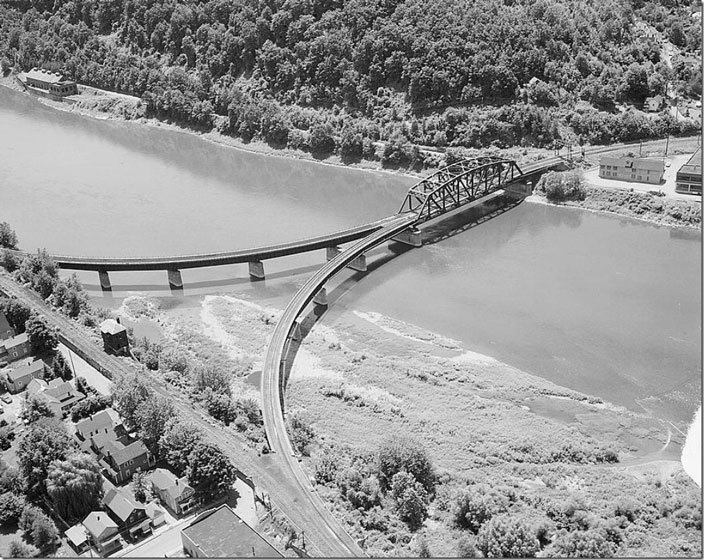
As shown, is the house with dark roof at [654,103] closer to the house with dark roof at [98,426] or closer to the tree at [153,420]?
the tree at [153,420]

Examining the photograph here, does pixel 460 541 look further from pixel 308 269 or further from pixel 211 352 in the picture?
pixel 308 269

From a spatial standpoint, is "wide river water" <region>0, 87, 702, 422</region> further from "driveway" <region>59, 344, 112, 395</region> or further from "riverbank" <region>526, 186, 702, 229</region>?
"driveway" <region>59, 344, 112, 395</region>

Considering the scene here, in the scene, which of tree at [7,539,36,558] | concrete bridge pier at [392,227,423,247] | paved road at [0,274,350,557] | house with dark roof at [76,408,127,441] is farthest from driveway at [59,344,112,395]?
concrete bridge pier at [392,227,423,247]

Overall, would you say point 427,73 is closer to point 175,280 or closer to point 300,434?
point 175,280

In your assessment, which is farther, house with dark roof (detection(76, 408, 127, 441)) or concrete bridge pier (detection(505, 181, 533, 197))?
concrete bridge pier (detection(505, 181, 533, 197))

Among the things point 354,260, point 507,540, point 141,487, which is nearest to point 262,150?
point 354,260

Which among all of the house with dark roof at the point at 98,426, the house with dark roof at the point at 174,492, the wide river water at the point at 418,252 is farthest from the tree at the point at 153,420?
the wide river water at the point at 418,252

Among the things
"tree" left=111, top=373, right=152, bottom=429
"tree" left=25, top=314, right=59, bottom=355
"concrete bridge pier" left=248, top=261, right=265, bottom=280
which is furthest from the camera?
"concrete bridge pier" left=248, top=261, right=265, bottom=280
